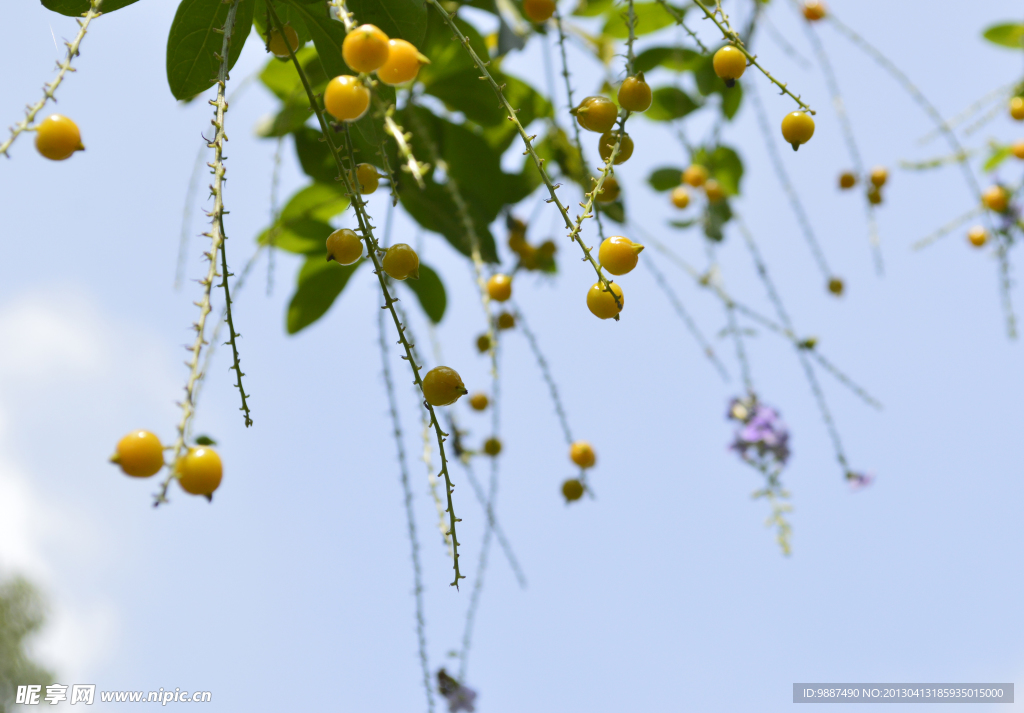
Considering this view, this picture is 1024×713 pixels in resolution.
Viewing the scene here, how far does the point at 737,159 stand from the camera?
206 cm

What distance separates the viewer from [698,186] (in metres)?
1.84

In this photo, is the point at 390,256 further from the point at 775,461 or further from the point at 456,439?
the point at 775,461

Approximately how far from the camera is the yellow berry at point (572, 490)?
1.40 m

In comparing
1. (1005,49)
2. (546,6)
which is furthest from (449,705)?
(1005,49)

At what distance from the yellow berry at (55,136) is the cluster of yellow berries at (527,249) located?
1.31 m

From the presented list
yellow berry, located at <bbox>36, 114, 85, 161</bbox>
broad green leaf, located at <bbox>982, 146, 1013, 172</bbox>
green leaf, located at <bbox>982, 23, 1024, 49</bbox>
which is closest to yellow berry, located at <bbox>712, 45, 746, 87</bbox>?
yellow berry, located at <bbox>36, 114, 85, 161</bbox>

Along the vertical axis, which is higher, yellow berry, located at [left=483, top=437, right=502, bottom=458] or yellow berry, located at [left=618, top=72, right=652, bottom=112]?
yellow berry, located at [left=483, top=437, right=502, bottom=458]

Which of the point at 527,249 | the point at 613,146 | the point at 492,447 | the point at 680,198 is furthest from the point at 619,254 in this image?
the point at 680,198

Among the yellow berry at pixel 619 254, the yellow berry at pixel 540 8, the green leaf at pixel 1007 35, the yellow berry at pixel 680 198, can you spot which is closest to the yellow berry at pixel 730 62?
the yellow berry at pixel 619 254

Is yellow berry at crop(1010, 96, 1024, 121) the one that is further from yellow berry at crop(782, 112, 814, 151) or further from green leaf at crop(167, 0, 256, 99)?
green leaf at crop(167, 0, 256, 99)

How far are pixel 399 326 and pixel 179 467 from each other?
195 mm

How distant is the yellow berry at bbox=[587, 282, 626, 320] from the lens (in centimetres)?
59

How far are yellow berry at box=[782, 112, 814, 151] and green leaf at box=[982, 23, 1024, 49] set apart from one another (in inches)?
78.4

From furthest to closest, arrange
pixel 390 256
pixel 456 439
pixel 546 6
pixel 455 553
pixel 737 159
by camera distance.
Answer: pixel 737 159
pixel 456 439
pixel 546 6
pixel 390 256
pixel 455 553
